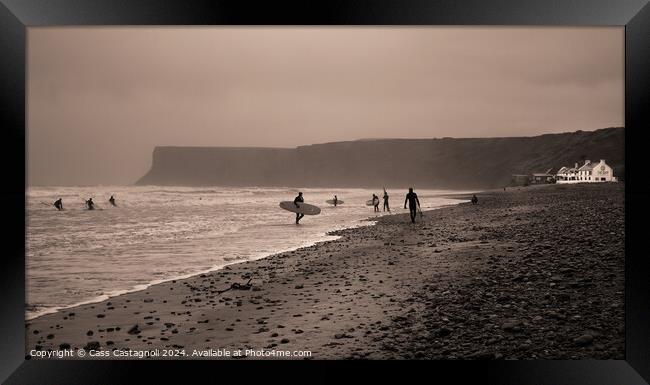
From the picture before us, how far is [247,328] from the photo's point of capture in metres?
5.38

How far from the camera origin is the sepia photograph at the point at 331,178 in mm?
5344

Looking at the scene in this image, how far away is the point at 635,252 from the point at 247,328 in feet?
15.2

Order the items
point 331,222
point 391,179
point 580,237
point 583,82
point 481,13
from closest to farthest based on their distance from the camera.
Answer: point 481,13, point 583,82, point 580,237, point 391,179, point 331,222

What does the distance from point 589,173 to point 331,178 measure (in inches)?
145

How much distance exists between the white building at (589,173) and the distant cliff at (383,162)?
0.39ft

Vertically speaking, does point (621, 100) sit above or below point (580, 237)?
above

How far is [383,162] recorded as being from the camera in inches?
280

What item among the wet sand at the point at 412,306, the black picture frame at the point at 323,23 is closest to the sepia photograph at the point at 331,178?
the wet sand at the point at 412,306

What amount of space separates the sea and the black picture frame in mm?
641

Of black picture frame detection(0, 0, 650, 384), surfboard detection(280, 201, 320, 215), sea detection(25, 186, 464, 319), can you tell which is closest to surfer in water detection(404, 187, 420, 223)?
sea detection(25, 186, 464, 319)

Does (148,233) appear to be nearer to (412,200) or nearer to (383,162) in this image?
(383,162)

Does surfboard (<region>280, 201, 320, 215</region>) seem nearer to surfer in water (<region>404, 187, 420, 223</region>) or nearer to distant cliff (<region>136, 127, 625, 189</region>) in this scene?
distant cliff (<region>136, 127, 625, 189</region>)

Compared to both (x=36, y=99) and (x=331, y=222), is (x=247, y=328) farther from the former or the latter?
(x=331, y=222)

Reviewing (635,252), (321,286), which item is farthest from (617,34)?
(321,286)
